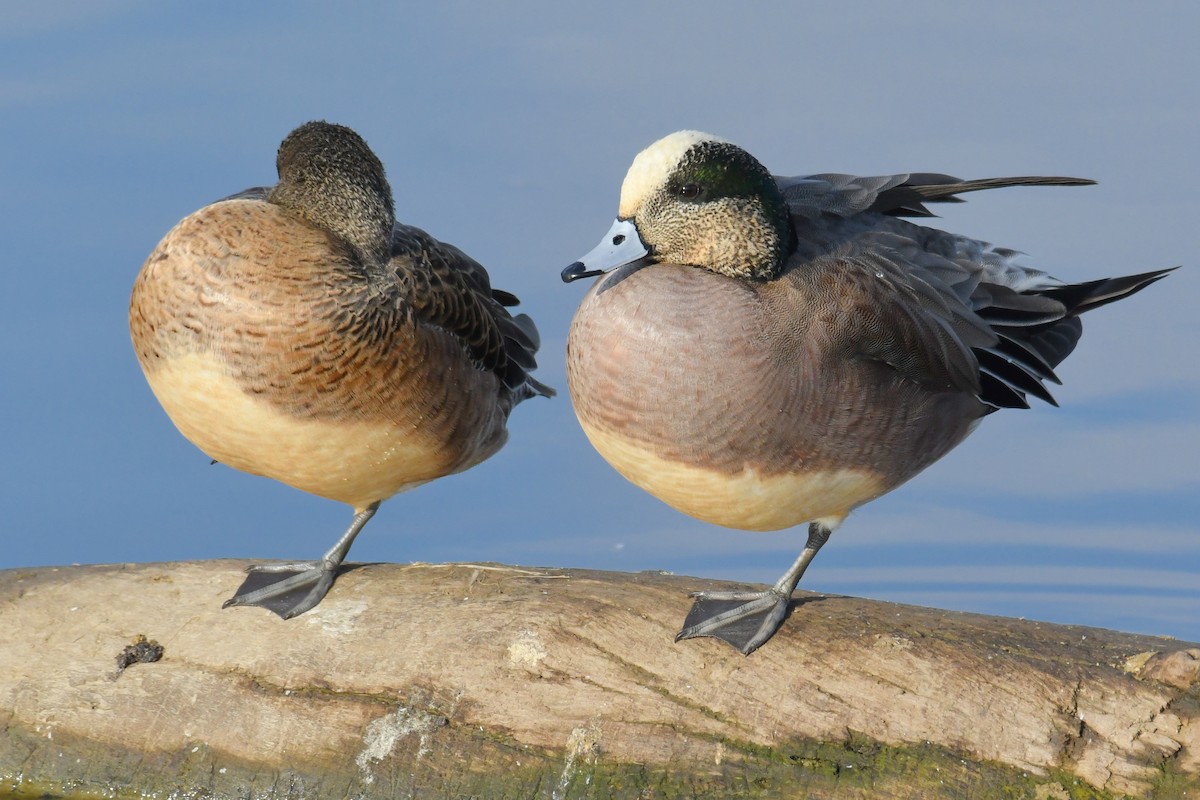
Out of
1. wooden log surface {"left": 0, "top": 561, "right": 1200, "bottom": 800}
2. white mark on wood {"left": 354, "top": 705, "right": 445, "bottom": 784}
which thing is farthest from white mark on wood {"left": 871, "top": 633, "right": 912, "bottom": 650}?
white mark on wood {"left": 354, "top": 705, "right": 445, "bottom": 784}

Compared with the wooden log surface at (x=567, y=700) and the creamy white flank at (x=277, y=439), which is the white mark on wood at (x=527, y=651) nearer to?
the wooden log surface at (x=567, y=700)

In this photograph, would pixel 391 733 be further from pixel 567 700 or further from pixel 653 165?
pixel 653 165

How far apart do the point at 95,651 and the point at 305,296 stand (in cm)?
135

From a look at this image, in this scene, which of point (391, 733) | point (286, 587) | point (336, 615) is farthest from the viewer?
point (286, 587)

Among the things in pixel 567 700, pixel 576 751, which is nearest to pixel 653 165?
pixel 567 700

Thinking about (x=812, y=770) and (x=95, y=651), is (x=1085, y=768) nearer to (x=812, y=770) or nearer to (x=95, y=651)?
(x=812, y=770)

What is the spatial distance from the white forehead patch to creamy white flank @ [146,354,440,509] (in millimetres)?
990

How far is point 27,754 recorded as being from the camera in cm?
436

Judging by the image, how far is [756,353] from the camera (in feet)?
12.4

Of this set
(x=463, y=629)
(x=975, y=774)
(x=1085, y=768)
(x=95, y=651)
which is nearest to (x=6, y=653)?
(x=95, y=651)

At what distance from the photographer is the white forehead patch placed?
3.92 meters

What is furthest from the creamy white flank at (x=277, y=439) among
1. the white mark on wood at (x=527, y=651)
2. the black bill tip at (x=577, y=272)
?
the black bill tip at (x=577, y=272)

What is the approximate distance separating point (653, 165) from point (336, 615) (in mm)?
1720

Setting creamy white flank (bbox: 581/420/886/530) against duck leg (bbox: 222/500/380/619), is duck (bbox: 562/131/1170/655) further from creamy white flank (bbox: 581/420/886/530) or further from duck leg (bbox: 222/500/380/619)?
duck leg (bbox: 222/500/380/619)
